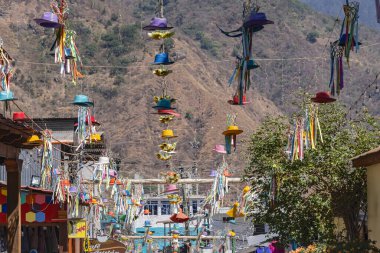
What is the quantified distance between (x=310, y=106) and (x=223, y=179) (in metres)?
14.3

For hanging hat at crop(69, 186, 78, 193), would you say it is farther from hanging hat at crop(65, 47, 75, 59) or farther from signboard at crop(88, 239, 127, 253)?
hanging hat at crop(65, 47, 75, 59)

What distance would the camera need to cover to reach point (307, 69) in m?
185

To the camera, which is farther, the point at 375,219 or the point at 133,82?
the point at 133,82

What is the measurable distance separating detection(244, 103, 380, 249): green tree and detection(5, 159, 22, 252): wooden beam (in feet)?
26.6

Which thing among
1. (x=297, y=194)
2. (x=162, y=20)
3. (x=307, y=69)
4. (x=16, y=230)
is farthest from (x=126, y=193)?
(x=307, y=69)

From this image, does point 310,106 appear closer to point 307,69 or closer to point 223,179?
point 223,179

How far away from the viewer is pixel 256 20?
16.1 m

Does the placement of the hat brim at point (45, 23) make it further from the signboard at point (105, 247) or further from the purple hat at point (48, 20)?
the signboard at point (105, 247)

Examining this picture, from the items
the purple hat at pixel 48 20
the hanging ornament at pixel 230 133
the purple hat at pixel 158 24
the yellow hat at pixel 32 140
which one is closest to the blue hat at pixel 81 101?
the yellow hat at pixel 32 140

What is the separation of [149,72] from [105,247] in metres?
89.2

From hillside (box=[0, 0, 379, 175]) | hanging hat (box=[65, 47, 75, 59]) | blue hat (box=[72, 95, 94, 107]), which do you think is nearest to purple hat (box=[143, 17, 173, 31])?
hanging hat (box=[65, 47, 75, 59])

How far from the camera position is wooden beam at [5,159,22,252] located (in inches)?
953

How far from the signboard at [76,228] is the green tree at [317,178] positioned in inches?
313

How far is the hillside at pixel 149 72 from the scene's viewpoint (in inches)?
4975
